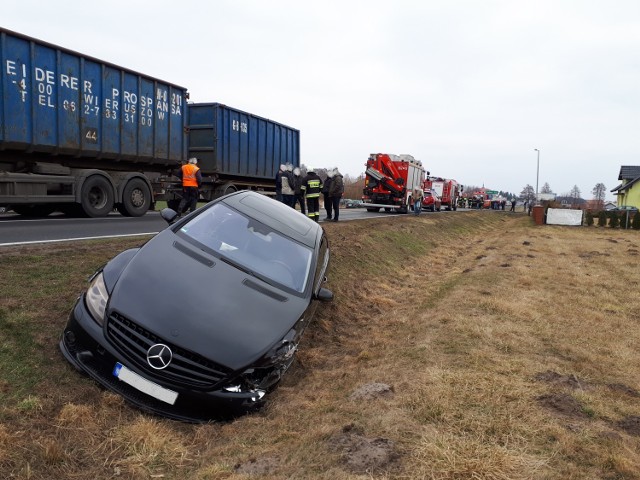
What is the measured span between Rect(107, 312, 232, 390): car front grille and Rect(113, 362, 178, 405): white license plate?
0.06 metres

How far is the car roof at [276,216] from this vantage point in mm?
4863

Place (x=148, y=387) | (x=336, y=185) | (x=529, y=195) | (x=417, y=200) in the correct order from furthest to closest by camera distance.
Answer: (x=529, y=195)
(x=417, y=200)
(x=336, y=185)
(x=148, y=387)

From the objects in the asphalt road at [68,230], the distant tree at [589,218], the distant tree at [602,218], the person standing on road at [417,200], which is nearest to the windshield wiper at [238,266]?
the asphalt road at [68,230]

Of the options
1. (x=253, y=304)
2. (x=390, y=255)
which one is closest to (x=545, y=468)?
(x=253, y=304)

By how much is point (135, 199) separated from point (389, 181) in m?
15.2

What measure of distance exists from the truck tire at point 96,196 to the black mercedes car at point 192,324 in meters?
8.72

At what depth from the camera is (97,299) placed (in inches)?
137

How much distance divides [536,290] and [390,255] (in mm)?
3972

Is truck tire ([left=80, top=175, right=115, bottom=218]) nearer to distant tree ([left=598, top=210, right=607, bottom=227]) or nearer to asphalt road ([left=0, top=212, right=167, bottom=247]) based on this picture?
asphalt road ([left=0, top=212, right=167, bottom=247])

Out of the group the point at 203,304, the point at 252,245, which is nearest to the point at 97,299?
the point at 203,304

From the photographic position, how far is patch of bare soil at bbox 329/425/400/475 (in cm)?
249

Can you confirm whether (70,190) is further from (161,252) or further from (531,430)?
(531,430)

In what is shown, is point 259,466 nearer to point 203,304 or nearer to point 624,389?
point 203,304

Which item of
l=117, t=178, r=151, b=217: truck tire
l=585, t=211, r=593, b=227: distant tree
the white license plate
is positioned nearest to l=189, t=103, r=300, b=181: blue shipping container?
l=117, t=178, r=151, b=217: truck tire
